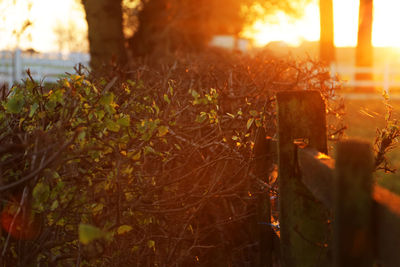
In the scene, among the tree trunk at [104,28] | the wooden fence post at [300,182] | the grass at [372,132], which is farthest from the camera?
the tree trunk at [104,28]

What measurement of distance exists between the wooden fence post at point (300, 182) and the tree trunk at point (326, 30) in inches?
543

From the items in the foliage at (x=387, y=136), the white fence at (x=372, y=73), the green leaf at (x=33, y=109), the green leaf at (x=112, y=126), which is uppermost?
the white fence at (x=372, y=73)

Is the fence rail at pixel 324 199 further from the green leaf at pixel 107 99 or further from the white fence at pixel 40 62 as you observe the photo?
the white fence at pixel 40 62

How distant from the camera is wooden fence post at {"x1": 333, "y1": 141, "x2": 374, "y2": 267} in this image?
1380 mm

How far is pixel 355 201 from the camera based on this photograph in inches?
54.9

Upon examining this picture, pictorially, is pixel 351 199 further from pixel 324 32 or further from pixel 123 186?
pixel 324 32

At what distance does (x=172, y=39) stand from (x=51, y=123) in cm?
1822

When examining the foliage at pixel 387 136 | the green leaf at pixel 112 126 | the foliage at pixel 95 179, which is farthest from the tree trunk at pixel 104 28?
the green leaf at pixel 112 126

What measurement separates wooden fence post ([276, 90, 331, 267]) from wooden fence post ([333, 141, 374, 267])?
85 centimetres

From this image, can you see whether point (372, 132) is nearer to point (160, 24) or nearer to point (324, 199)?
point (160, 24)

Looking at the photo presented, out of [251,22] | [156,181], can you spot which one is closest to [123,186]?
[156,181]

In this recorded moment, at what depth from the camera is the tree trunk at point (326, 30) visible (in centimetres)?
1562

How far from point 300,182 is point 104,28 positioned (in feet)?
25.1

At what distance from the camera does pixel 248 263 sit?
12.5 ft
